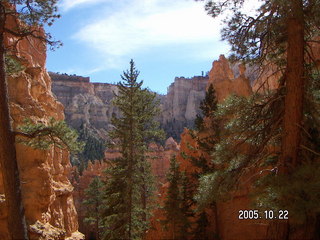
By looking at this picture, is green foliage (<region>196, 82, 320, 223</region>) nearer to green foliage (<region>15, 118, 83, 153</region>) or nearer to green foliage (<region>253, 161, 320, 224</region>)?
green foliage (<region>253, 161, 320, 224</region>)

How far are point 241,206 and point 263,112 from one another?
37.9 feet

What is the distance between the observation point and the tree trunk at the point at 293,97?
6.63m

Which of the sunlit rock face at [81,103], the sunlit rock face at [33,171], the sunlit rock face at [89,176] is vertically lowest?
A: the sunlit rock face at [89,176]

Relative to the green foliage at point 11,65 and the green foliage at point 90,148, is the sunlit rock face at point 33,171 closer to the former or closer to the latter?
the green foliage at point 11,65

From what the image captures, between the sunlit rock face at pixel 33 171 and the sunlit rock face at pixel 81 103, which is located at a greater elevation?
the sunlit rock face at pixel 81 103

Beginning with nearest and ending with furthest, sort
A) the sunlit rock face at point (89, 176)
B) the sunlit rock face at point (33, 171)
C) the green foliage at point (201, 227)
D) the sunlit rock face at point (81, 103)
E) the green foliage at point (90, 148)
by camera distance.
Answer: the sunlit rock face at point (33, 171), the green foliage at point (201, 227), the sunlit rock face at point (89, 176), the green foliage at point (90, 148), the sunlit rock face at point (81, 103)

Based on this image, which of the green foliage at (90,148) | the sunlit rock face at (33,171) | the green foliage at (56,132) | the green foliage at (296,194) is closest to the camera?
the green foliage at (296,194)

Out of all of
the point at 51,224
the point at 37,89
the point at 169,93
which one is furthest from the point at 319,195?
the point at 169,93

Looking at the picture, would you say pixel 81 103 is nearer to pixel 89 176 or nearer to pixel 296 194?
pixel 89 176

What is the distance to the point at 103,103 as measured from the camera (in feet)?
383

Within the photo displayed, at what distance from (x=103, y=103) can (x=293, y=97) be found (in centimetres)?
11214

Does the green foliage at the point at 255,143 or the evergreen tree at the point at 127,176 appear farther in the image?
the evergreen tree at the point at 127,176

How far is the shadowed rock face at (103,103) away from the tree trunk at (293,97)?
308ft

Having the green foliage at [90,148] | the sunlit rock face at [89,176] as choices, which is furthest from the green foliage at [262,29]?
the green foliage at [90,148]
